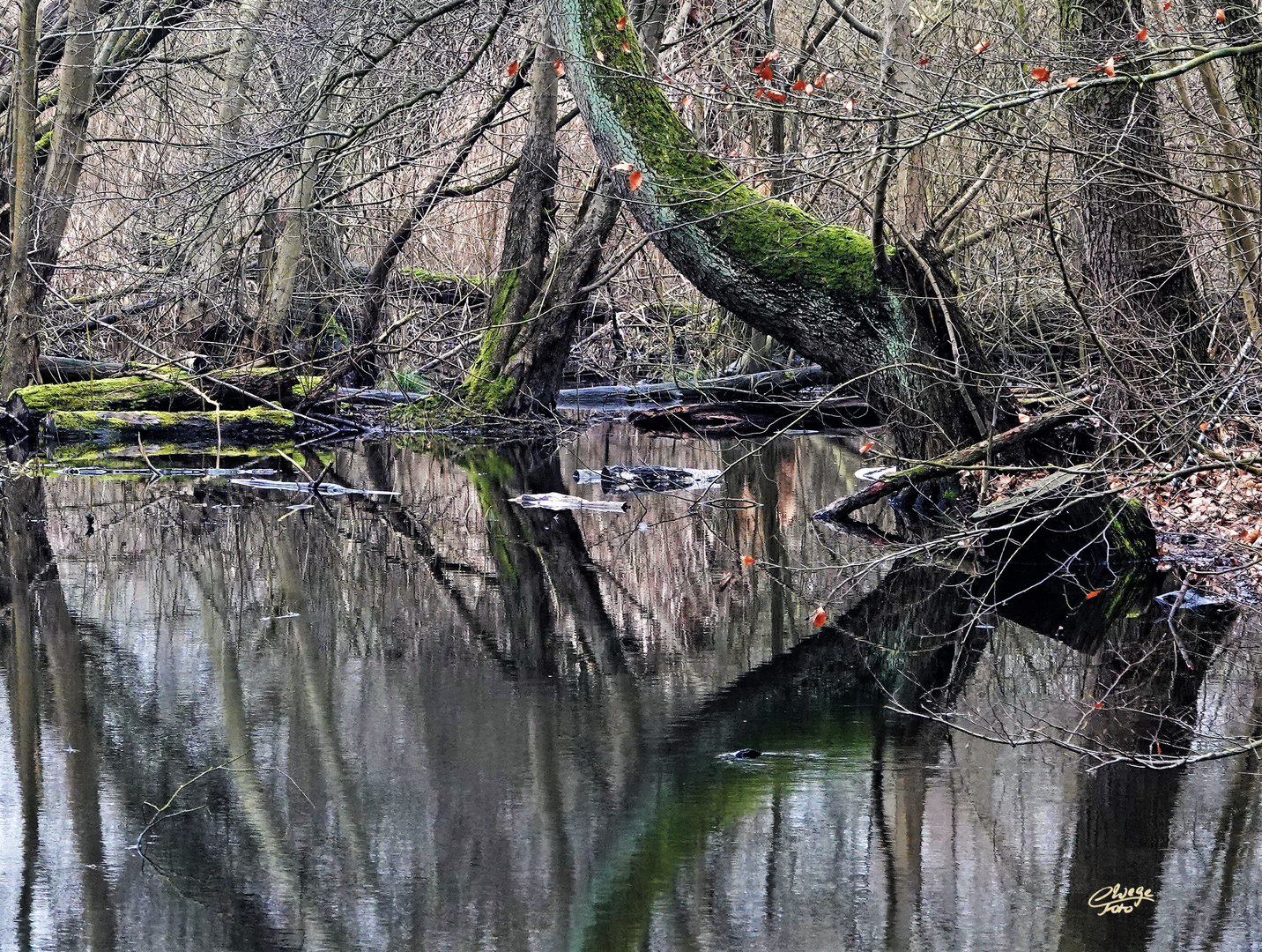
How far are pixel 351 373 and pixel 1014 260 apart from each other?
11.0m

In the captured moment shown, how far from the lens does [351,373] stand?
69.1 feet

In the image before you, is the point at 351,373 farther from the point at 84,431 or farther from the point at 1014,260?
the point at 1014,260

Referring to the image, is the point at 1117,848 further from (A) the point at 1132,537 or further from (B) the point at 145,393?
(B) the point at 145,393

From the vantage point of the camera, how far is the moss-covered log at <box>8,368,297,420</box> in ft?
54.5

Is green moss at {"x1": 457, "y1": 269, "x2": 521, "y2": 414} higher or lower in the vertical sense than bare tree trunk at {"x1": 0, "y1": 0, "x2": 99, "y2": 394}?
lower

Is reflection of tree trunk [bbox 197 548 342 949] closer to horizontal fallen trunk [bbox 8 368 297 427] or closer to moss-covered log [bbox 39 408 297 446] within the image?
moss-covered log [bbox 39 408 297 446]

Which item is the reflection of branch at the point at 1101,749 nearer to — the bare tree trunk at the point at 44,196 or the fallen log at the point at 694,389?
the fallen log at the point at 694,389

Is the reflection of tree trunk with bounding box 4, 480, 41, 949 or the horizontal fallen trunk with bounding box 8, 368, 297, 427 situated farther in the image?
the horizontal fallen trunk with bounding box 8, 368, 297, 427

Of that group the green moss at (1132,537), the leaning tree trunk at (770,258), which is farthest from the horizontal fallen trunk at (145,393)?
the green moss at (1132,537)

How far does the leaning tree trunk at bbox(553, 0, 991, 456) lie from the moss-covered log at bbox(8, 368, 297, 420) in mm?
7473

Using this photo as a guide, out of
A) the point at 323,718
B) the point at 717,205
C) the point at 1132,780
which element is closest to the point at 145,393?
the point at 717,205
